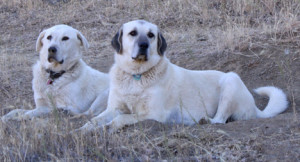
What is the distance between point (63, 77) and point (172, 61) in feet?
7.50

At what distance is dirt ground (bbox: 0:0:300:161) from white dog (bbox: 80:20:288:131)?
0.35m

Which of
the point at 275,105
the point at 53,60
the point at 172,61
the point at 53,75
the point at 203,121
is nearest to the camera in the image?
the point at 203,121

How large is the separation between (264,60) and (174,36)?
2495 mm

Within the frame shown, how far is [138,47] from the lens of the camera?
475 centimetres

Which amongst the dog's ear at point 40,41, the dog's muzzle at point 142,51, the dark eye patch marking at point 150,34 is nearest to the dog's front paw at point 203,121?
the dog's muzzle at point 142,51

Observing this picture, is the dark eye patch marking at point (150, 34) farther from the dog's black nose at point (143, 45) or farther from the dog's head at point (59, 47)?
the dog's head at point (59, 47)

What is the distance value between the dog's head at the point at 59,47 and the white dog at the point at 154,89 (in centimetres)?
91

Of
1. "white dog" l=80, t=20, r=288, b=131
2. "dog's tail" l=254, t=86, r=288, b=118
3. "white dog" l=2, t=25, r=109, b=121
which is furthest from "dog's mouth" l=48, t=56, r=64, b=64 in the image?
"dog's tail" l=254, t=86, r=288, b=118

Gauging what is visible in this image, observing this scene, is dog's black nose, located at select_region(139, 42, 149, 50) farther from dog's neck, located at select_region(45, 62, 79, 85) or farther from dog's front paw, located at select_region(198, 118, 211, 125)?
dog's neck, located at select_region(45, 62, 79, 85)

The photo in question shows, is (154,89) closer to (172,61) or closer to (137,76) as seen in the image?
(137,76)

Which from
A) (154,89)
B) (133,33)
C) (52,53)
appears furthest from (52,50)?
(154,89)

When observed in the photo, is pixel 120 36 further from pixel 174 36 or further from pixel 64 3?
pixel 64 3

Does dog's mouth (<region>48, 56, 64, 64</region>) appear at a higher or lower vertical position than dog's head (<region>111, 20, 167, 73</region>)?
lower

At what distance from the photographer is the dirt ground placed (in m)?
3.57
